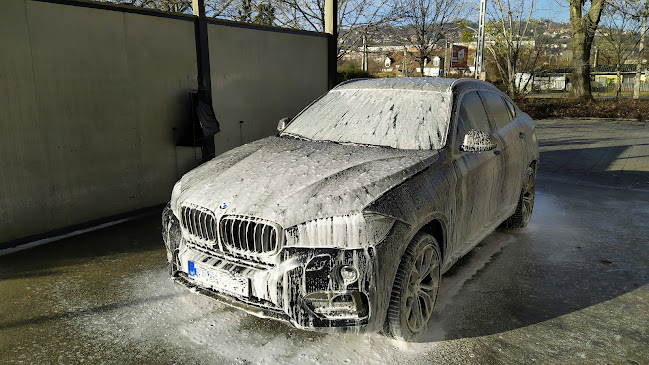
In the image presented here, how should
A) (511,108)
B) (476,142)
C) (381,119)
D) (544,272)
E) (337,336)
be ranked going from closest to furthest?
(337,336), (476,142), (381,119), (544,272), (511,108)

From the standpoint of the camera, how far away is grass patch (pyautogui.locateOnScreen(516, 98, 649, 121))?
19531 mm

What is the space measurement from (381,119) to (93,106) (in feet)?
11.5

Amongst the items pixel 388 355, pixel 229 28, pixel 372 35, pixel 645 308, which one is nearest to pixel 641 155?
pixel 645 308

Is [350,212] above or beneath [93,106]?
beneath

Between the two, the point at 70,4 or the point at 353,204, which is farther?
the point at 70,4

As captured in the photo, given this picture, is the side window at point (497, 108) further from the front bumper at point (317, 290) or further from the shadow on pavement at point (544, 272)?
the front bumper at point (317, 290)

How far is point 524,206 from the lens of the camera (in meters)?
5.61

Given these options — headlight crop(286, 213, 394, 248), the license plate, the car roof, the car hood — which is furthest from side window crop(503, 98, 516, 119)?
the license plate

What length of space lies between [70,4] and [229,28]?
2.45 m

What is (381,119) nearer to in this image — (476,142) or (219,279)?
(476,142)

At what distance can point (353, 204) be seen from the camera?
289cm

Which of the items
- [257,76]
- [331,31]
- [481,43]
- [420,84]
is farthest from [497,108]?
[481,43]

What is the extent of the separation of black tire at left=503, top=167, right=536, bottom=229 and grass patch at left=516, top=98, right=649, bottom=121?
15816mm

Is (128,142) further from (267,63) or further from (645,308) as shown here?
(645,308)
